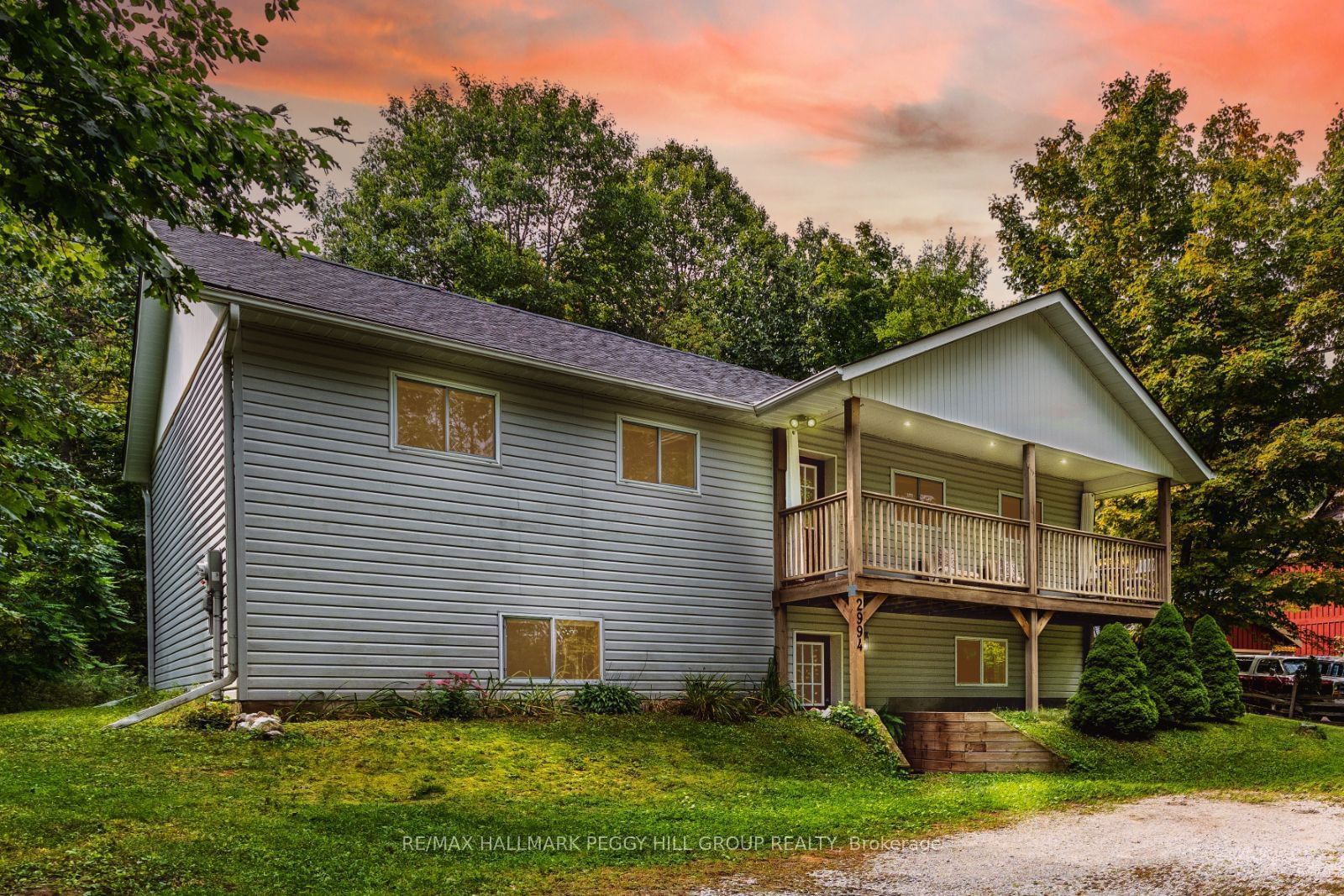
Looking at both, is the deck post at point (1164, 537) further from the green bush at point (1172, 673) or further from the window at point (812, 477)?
the window at point (812, 477)

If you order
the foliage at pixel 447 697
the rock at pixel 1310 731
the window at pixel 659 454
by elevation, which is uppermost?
the window at pixel 659 454

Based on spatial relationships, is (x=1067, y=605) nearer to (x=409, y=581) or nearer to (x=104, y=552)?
(x=409, y=581)

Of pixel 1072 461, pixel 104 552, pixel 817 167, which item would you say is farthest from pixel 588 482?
pixel 817 167

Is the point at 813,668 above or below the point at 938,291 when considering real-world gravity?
below

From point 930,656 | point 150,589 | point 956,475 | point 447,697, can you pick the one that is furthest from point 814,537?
point 150,589

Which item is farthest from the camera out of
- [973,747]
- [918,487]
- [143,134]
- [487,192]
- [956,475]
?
[487,192]

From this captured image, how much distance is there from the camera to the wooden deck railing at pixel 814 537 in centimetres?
1377

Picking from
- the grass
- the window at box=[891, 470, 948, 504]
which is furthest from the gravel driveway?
the window at box=[891, 470, 948, 504]

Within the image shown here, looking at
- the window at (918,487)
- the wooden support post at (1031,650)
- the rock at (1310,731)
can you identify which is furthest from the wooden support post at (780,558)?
the rock at (1310,731)

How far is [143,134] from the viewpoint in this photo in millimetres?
5340

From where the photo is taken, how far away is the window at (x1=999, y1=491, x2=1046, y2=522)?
18672mm

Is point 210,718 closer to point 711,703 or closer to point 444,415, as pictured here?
point 444,415

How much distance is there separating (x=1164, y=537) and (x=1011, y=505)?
9.24 feet

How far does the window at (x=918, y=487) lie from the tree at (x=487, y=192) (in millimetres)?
18369
